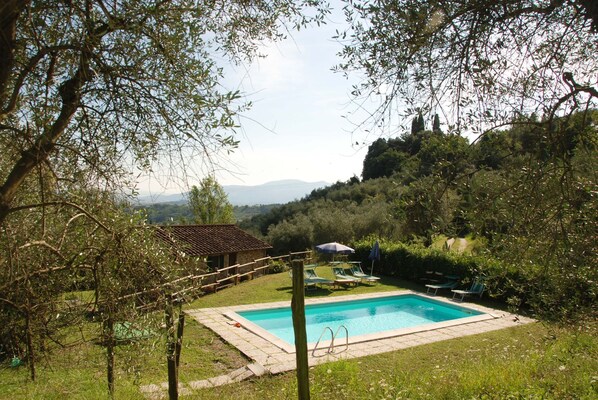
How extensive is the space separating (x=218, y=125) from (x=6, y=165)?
6.72ft

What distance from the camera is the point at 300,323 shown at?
3932 millimetres

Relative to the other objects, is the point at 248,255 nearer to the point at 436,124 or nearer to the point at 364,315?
the point at 364,315

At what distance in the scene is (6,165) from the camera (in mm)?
3654

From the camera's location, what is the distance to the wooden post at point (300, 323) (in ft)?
12.6

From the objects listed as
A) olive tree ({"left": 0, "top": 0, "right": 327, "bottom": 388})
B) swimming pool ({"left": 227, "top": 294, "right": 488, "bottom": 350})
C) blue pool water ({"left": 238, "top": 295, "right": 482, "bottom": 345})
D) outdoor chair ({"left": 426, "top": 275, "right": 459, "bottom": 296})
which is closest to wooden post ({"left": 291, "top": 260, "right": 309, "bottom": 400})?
olive tree ({"left": 0, "top": 0, "right": 327, "bottom": 388})

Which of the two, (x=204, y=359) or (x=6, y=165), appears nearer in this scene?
(x=6, y=165)

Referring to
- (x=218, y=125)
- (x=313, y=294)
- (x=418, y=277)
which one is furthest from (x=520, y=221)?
(x=418, y=277)

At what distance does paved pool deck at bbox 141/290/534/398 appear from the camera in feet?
27.0

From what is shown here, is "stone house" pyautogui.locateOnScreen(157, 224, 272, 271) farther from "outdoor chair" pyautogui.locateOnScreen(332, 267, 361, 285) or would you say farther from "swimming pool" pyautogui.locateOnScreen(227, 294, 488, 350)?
"swimming pool" pyautogui.locateOnScreen(227, 294, 488, 350)

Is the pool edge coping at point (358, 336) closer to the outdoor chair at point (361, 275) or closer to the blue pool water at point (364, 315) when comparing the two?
the blue pool water at point (364, 315)

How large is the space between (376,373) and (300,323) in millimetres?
4774

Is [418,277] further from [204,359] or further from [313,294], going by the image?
[204,359]

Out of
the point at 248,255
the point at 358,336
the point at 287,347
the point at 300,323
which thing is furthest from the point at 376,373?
the point at 248,255

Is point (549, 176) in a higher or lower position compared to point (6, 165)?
lower
